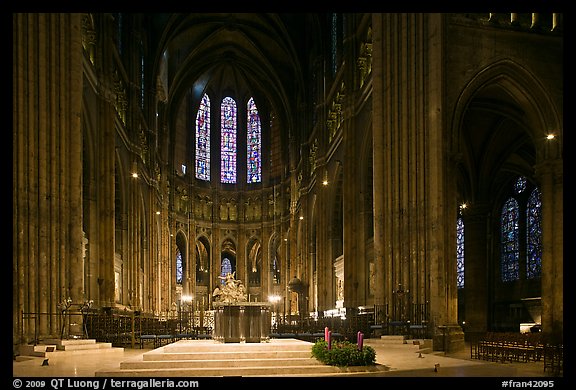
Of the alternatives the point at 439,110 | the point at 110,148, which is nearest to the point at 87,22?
the point at 110,148

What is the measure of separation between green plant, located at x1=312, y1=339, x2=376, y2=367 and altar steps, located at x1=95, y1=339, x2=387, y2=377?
0.15m

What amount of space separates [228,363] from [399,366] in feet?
14.4

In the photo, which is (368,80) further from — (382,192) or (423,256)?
(423,256)

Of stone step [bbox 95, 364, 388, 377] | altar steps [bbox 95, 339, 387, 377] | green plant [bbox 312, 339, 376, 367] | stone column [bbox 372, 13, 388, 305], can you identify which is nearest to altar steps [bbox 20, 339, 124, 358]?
altar steps [bbox 95, 339, 387, 377]

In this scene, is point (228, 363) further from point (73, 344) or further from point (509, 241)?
point (509, 241)

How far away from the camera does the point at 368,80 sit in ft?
110

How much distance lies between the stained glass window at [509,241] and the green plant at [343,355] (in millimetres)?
27245

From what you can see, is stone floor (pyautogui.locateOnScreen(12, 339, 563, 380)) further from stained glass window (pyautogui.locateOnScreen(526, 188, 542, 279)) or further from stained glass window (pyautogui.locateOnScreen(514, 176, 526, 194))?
stained glass window (pyautogui.locateOnScreen(514, 176, 526, 194))

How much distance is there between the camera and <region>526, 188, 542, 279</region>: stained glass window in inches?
1496

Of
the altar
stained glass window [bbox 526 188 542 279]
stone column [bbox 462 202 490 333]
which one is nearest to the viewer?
the altar

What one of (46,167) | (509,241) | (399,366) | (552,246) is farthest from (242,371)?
(509,241)

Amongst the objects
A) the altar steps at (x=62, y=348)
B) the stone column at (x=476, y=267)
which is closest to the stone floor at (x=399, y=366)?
the altar steps at (x=62, y=348)
